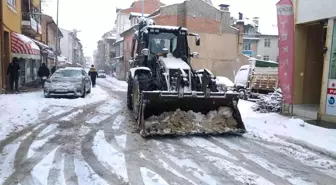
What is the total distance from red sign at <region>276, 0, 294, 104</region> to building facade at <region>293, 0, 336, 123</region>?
61 centimetres

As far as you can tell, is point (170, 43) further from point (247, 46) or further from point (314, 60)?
point (247, 46)

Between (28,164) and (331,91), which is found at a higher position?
(331,91)

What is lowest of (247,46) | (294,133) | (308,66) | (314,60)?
(294,133)

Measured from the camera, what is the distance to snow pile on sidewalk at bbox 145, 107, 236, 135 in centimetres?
736

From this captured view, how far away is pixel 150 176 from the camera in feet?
16.0

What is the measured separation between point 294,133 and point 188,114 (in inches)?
107

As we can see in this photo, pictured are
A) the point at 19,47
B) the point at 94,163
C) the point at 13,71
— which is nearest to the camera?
the point at 94,163

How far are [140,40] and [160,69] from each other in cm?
167

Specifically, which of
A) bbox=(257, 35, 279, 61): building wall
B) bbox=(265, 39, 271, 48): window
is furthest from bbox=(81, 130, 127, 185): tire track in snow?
bbox=(265, 39, 271, 48): window

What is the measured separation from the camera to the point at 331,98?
942cm

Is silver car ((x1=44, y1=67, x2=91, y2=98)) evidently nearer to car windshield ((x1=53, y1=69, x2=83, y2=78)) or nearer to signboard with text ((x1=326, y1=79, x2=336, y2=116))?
car windshield ((x1=53, y1=69, x2=83, y2=78))

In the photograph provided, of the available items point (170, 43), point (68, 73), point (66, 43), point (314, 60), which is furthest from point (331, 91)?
point (66, 43)

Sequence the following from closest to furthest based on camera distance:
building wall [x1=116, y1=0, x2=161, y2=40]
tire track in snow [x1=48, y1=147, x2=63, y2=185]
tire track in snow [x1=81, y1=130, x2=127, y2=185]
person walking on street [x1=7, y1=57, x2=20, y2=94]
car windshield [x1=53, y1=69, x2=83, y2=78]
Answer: tire track in snow [x1=48, y1=147, x2=63, y2=185] < tire track in snow [x1=81, y1=130, x2=127, y2=185] < car windshield [x1=53, y1=69, x2=83, y2=78] < person walking on street [x1=7, y1=57, x2=20, y2=94] < building wall [x1=116, y1=0, x2=161, y2=40]

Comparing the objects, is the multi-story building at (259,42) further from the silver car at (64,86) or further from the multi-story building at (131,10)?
the silver car at (64,86)
